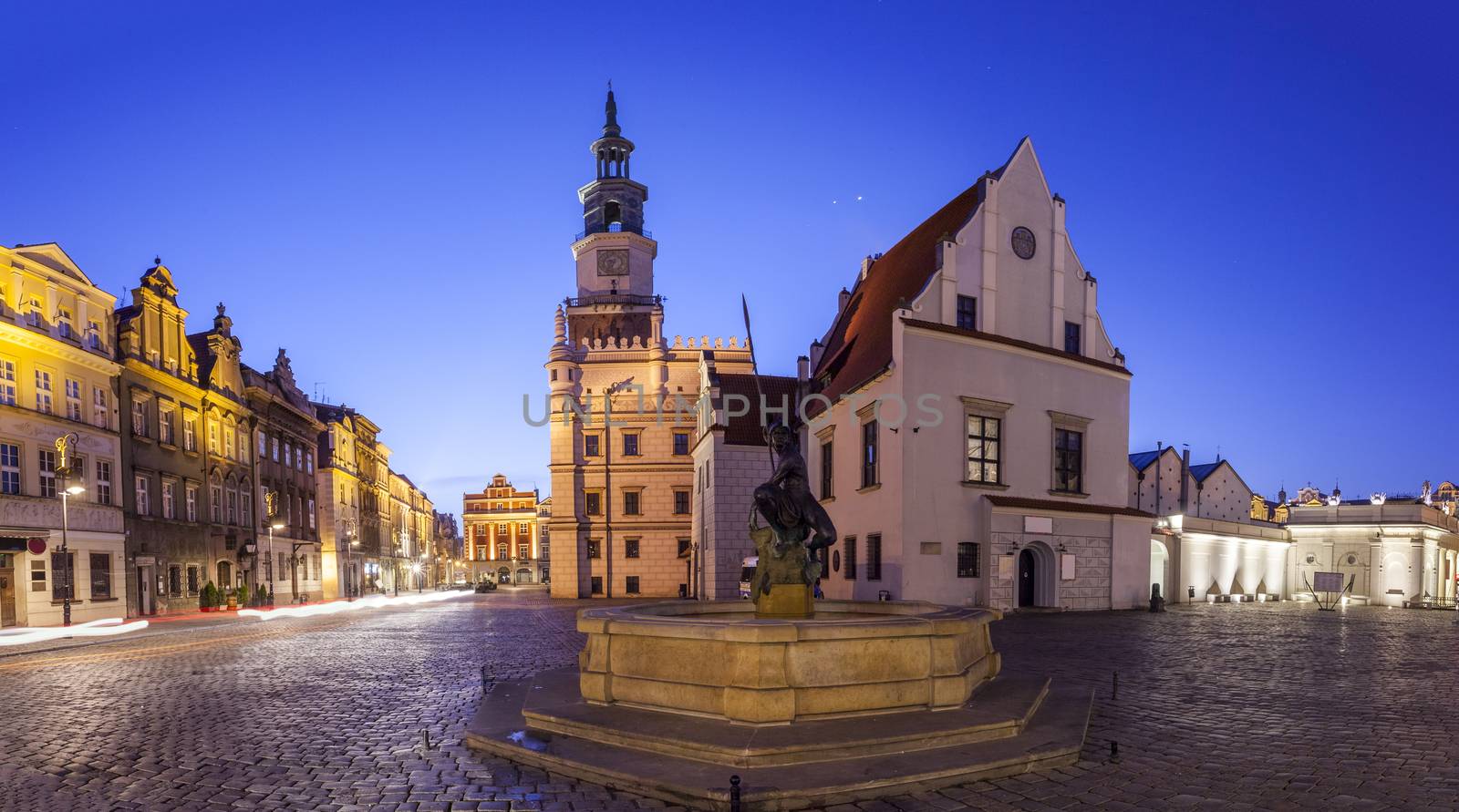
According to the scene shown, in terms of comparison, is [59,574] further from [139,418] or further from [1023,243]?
[1023,243]

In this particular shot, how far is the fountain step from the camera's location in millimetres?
6637

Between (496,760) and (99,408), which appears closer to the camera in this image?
(496,760)

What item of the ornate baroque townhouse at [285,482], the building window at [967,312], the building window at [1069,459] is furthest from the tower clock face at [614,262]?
the building window at [1069,459]

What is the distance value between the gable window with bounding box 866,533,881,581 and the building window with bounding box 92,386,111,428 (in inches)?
1167

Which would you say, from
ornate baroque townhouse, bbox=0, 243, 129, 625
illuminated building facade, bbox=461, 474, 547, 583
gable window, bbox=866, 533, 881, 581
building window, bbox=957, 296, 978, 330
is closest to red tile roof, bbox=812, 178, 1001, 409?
building window, bbox=957, 296, 978, 330

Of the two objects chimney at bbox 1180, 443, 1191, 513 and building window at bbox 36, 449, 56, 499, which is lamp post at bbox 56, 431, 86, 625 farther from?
chimney at bbox 1180, 443, 1191, 513

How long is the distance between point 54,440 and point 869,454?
28.9m

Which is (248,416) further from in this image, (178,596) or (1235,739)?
(1235,739)

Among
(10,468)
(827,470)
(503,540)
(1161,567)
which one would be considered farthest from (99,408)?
(503,540)

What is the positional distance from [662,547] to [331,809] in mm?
42132

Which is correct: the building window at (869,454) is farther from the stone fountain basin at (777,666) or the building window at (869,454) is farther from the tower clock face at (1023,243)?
the stone fountain basin at (777,666)

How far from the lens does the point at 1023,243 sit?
27891 mm

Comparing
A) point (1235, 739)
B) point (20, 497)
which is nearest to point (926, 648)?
point (1235, 739)

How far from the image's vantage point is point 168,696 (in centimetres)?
1227
